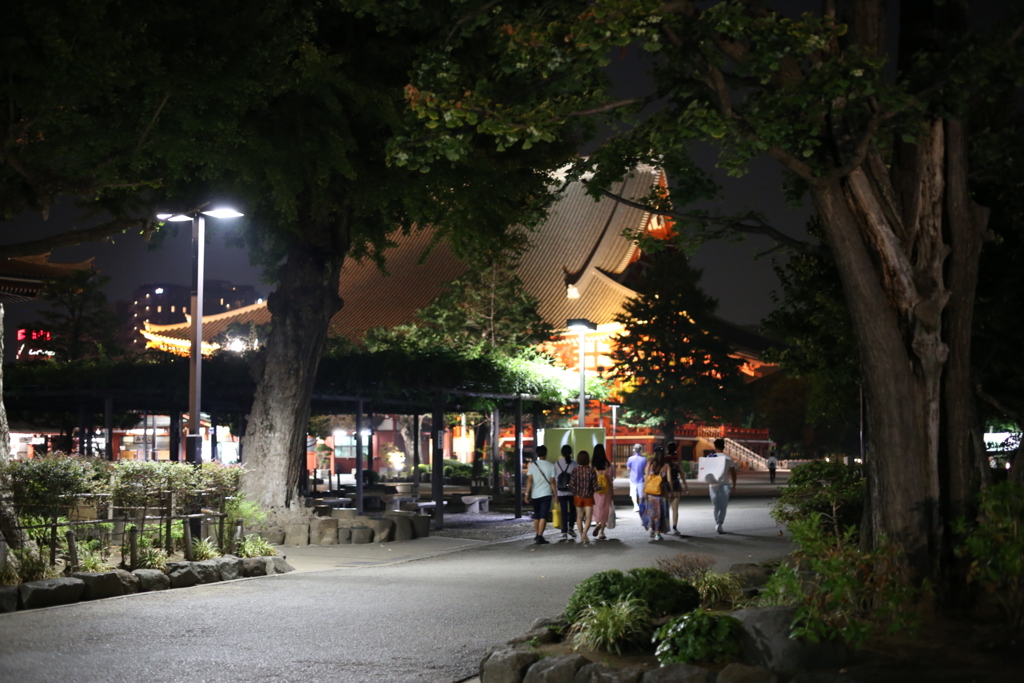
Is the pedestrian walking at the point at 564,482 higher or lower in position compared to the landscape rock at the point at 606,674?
higher

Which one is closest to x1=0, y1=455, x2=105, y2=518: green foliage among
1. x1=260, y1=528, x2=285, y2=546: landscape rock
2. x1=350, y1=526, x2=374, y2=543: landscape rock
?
x1=260, y1=528, x2=285, y2=546: landscape rock

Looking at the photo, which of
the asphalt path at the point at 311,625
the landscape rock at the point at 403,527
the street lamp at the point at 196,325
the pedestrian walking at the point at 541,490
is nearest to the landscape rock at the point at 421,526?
the landscape rock at the point at 403,527

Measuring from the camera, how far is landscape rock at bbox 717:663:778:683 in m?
6.20

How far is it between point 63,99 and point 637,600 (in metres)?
7.84

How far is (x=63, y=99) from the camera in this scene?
11.1 metres

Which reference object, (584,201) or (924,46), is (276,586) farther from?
(584,201)

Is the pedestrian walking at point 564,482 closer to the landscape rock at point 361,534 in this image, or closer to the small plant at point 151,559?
the landscape rock at point 361,534

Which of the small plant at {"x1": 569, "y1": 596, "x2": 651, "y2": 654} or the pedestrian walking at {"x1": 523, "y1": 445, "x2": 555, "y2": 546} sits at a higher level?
the pedestrian walking at {"x1": 523, "y1": 445, "x2": 555, "y2": 546}

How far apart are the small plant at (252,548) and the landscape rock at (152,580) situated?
7.17 ft

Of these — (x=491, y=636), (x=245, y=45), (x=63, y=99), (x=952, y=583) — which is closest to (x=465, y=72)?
(x=245, y=45)

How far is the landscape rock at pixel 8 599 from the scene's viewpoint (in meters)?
10.9

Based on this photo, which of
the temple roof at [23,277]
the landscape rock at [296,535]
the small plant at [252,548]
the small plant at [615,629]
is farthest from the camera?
the temple roof at [23,277]

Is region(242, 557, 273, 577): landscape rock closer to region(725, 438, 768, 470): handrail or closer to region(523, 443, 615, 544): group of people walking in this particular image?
region(523, 443, 615, 544): group of people walking

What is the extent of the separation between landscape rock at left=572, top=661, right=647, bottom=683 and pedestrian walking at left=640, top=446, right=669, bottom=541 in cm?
1299
